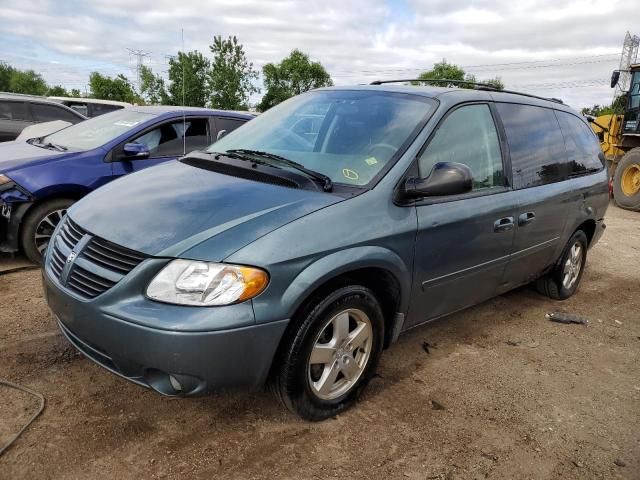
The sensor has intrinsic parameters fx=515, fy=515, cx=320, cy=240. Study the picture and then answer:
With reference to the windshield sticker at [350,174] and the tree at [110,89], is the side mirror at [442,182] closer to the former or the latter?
the windshield sticker at [350,174]

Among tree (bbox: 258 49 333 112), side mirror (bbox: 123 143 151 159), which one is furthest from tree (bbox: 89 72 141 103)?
side mirror (bbox: 123 143 151 159)

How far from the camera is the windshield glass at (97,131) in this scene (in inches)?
198

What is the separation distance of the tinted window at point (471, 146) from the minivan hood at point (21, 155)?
3.49 metres

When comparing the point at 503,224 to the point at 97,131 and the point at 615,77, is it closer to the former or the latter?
the point at 97,131

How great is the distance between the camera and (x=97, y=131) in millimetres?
5266

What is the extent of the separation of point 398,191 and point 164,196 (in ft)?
3.99

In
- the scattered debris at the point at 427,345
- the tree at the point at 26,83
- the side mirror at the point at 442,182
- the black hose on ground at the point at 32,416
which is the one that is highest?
the tree at the point at 26,83

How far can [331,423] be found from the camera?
267 cm

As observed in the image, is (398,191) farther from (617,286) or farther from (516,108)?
(617,286)

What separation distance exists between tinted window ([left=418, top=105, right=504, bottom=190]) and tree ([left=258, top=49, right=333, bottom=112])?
53.2 meters

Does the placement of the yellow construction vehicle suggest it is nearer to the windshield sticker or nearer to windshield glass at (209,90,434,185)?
windshield glass at (209,90,434,185)

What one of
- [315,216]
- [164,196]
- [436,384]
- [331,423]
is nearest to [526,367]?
[436,384]

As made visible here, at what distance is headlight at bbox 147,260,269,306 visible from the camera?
213 cm

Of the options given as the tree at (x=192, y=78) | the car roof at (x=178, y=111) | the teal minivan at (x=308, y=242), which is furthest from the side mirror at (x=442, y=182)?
the tree at (x=192, y=78)
